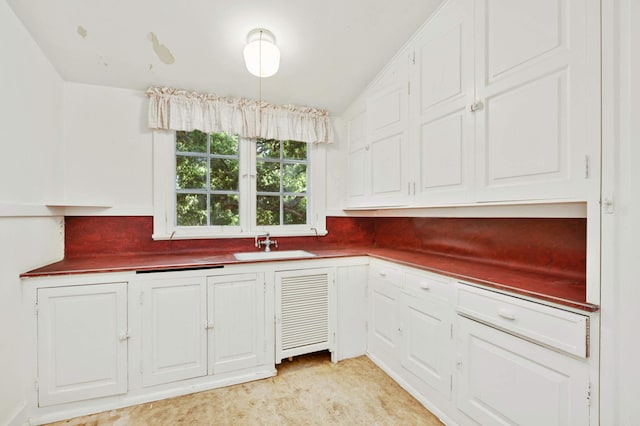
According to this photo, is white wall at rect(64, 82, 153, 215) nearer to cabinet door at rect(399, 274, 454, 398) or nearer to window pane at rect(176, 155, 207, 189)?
window pane at rect(176, 155, 207, 189)

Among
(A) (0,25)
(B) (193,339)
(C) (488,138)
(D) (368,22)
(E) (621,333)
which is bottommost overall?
(B) (193,339)

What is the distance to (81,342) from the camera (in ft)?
6.06

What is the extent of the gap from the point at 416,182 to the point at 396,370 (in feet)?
4.67

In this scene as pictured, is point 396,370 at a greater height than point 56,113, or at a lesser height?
lesser

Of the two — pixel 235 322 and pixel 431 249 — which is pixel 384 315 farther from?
pixel 235 322

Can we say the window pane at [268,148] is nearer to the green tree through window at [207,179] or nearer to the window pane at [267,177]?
the window pane at [267,177]

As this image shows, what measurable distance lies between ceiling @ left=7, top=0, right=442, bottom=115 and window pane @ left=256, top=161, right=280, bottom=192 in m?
0.70

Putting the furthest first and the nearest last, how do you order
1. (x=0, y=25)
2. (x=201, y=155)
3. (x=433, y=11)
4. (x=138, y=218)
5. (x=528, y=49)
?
(x=201, y=155) → (x=138, y=218) → (x=433, y=11) → (x=0, y=25) → (x=528, y=49)

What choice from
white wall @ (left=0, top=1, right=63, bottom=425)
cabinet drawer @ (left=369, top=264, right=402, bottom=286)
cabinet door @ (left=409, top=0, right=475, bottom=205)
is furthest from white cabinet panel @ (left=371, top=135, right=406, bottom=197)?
white wall @ (left=0, top=1, right=63, bottom=425)

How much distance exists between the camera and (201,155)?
2.69 meters

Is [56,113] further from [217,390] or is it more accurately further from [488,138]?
[488,138]

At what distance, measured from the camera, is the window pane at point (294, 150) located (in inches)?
119

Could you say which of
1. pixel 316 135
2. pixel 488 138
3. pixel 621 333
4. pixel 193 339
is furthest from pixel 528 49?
pixel 193 339

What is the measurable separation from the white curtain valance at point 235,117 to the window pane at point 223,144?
140mm
